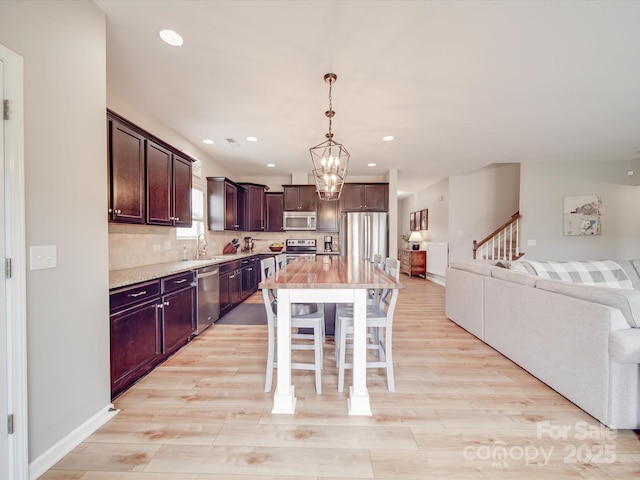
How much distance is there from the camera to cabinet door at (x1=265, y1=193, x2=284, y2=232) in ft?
19.1

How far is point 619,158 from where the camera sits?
16.1ft

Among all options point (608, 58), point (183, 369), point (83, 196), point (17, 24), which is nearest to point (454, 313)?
point (608, 58)

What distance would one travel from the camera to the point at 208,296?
325cm

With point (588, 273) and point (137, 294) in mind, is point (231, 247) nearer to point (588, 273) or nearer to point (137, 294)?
point (137, 294)

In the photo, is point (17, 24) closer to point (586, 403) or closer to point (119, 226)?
point (119, 226)

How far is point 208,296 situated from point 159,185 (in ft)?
4.66

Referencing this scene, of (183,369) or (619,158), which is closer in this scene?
(183,369)

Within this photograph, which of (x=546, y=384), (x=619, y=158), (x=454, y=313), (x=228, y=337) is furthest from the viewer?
(x=619, y=158)

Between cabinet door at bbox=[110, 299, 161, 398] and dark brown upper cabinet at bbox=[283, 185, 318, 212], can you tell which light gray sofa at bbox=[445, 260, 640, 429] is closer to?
cabinet door at bbox=[110, 299, 161, 398]

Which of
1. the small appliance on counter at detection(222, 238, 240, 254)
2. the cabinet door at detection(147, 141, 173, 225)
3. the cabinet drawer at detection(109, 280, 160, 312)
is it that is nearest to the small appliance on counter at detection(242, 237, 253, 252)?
the small appliance on counter at detection(222, 238, 240, 254)

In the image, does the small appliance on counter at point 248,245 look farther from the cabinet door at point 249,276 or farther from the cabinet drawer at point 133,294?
the cabinet drawer at point 133,294

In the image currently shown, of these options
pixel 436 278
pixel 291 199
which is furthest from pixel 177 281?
pixel 436 278

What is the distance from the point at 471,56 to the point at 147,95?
312cm

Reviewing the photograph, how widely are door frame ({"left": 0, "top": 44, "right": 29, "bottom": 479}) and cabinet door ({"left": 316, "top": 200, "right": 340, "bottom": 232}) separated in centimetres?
477
